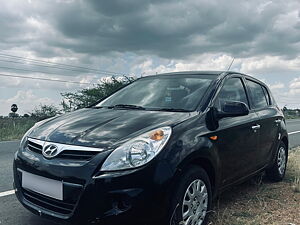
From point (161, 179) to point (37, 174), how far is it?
108 centimetres

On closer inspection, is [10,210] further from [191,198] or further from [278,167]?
[278,167]

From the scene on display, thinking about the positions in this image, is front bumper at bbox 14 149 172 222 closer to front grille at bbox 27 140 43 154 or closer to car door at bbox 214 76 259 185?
→ front grille at bbox 27 140 43 154

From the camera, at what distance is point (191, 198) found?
2.88 metres

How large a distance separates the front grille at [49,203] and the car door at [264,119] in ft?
8.94

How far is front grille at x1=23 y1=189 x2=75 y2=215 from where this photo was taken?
257 centimetres

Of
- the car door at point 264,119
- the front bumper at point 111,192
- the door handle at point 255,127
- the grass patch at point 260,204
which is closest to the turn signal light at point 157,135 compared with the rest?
the front bumper at point 111,192

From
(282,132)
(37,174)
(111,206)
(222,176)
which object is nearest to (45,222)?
(37,174)

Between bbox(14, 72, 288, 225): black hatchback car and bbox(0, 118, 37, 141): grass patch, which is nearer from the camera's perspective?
bbox(14, 72, 288, 225): black hatchback car

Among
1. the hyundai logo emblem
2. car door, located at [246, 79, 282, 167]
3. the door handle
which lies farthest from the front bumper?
car door, located at [246, 79, 282, 167]

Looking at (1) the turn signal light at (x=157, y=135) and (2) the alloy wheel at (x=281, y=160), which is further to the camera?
(2) the alloy wheel at (x=281, y=160)

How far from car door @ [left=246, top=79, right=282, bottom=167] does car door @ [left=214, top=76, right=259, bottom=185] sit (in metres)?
0.21

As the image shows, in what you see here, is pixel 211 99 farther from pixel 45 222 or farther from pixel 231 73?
pixel 45 222

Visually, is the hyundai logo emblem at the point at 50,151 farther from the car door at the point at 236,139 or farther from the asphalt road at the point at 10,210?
the car door at the point at 236,139

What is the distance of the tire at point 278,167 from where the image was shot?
203 inches
